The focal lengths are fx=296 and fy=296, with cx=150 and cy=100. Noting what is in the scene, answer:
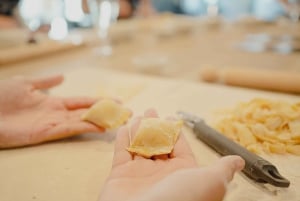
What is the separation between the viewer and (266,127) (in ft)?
1.73

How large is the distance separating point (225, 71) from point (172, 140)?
51 centimetres

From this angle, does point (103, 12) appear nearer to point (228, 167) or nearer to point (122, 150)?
point (122, 150)

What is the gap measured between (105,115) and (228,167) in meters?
0.28

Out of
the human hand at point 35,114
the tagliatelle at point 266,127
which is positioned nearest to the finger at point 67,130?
the human hand at point 35,114

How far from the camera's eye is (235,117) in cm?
58

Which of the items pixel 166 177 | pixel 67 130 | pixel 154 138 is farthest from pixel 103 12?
pixel 166 177

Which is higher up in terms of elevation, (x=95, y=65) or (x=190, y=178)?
(x=190, y=178)

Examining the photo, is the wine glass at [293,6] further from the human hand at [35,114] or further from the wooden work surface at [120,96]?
the human hand at [35,114]

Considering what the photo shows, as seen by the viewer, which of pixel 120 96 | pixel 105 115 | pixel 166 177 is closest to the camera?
pixel 166 177

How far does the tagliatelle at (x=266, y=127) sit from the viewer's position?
0.50 meters

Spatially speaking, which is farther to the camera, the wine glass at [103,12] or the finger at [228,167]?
the wine glass at [103,12]

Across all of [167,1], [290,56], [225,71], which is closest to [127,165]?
[225,71]

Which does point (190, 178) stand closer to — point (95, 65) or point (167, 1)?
point (95, 65)

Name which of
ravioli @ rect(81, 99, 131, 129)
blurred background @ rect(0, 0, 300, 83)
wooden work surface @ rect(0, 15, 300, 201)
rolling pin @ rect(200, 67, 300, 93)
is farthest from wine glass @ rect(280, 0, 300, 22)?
ravioli @ rect(81, 99, 131, 129)
